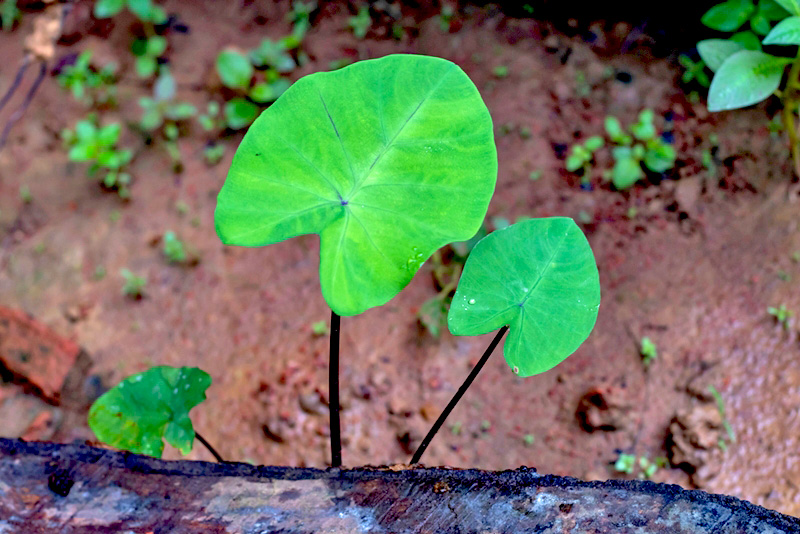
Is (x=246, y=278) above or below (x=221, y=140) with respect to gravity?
below

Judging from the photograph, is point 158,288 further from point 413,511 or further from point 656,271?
point 656,271

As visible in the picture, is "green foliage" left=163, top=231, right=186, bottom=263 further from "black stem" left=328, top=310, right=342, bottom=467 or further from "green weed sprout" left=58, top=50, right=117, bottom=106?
"black stem" left=328, top=310, right=342, bottom=467

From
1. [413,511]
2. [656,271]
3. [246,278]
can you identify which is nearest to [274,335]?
[246,278]

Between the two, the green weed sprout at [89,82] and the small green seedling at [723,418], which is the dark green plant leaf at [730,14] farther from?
the green weed sprout at [89,82]

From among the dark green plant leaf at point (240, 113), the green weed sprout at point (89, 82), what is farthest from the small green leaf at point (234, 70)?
the green weed sprout at point (89, 82)

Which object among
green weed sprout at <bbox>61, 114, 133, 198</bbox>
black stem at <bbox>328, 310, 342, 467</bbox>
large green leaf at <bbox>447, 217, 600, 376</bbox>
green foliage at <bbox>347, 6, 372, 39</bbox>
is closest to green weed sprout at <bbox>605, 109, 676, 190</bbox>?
green foliage at <bbox>347, 6, 372, 39</bbox>

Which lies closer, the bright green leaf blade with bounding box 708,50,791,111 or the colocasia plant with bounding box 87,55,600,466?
the colocasia plant with bounding box 87,55,600,466
